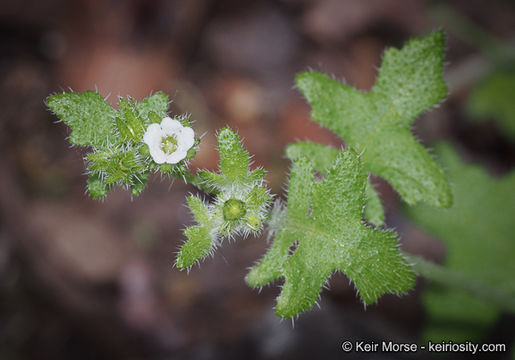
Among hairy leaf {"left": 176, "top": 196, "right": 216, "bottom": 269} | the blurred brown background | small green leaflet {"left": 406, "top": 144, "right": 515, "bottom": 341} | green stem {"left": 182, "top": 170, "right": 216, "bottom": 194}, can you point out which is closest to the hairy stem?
green stem {"left": 182, "top": 170, "right": 216, "bottom": 194}

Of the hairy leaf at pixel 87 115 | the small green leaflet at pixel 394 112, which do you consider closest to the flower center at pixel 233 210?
the hairy leaf at pixel 87 115

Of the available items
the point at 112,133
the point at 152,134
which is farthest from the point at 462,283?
the point at 112,133

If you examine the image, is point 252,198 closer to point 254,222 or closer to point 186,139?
point 254,222

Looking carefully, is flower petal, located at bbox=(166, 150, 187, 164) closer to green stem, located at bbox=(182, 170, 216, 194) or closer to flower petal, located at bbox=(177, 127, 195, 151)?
flower petal, located at bbox=(177, 127, 195, 151)

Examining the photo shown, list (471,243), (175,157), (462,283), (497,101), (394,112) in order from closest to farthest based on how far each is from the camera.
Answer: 1. (175,157)
2. (394,112)
3. (462,283)
4. (471,243)
5. (497,101)

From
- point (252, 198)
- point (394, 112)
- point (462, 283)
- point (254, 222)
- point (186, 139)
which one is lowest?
point (254, 222)

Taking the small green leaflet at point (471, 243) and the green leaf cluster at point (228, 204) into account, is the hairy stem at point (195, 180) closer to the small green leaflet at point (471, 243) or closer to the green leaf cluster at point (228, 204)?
the green leaf cluster at point (228, 204)
